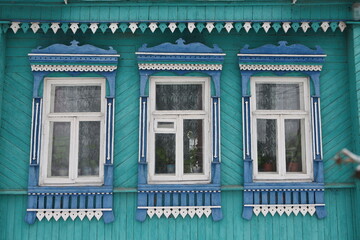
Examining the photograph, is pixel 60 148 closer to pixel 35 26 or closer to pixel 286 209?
pixel 35 26

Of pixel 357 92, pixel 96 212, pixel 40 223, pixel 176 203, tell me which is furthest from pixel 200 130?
pixel 40 223

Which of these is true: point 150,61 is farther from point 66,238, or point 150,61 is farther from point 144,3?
point 66,238

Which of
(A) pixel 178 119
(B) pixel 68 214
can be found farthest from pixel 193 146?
(B) pixel 68 214

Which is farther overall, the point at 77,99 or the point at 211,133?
the point at 77,99

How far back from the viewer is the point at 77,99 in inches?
179

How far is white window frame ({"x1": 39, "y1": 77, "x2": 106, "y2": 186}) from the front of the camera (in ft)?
14.4

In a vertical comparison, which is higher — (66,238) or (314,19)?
(314,19)

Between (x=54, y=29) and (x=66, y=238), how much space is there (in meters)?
2.63

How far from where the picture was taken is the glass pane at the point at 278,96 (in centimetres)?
458

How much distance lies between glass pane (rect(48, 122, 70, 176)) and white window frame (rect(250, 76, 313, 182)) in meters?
2.44

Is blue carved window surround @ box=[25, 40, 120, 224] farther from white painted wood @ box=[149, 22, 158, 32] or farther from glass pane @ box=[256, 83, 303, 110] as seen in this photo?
glass pane @ box=[256, 83, 303, 110]

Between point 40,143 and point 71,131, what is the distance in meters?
0.40

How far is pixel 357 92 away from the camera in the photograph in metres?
4.32

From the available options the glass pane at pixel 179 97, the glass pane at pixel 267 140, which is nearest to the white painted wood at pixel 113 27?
the glass pane at pixel 179 97
